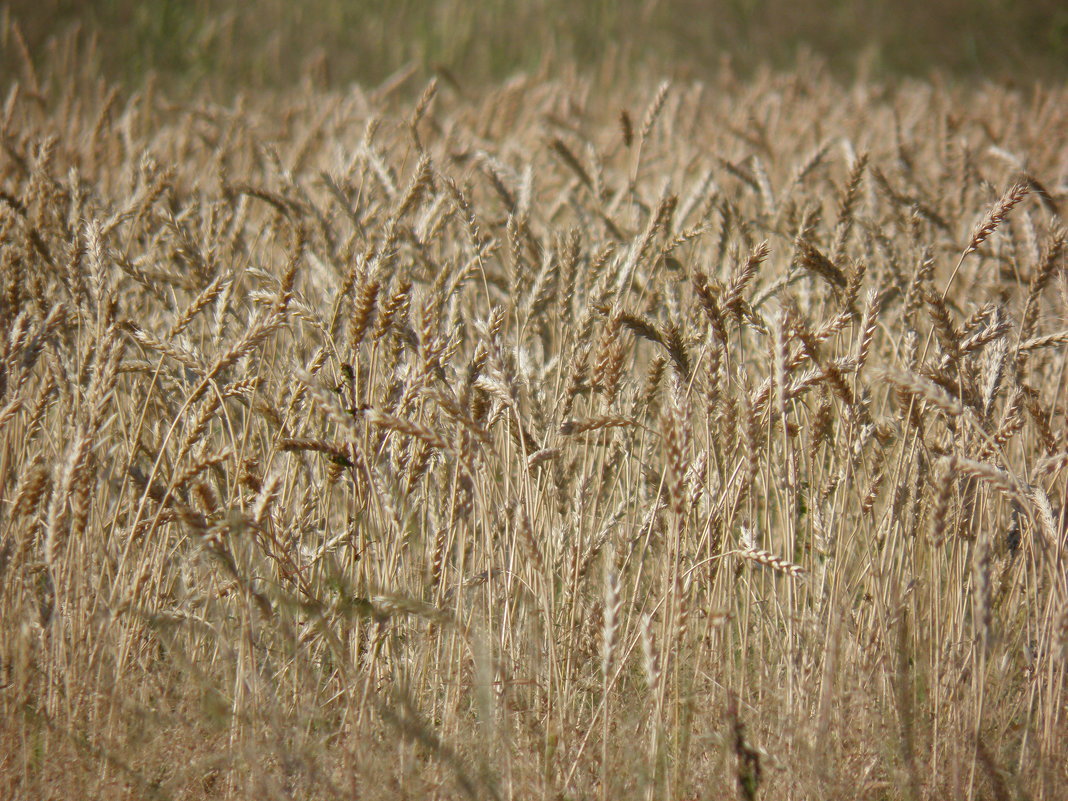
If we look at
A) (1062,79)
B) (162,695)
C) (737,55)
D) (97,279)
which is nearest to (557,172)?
(97,279)

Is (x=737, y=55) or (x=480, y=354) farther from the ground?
(x=737, y=55)

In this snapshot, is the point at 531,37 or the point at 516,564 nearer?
the point at 516,564

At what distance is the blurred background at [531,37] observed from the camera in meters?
7.28

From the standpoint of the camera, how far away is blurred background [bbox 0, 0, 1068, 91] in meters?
7.28

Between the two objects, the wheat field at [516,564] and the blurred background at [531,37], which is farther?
the blurred background at [531,37]

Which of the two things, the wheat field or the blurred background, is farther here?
the blurred background

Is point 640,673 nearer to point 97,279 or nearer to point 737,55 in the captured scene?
point 97,279

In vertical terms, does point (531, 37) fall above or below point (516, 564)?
above

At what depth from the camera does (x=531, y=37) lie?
8.86 metres

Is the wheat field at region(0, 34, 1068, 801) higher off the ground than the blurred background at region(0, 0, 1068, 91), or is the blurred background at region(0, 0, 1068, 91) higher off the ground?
the blurred background at region(0, 0, 1068, 91)

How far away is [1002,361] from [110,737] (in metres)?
1.56

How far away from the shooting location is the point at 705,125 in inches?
217

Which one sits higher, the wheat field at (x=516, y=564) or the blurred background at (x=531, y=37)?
the blurred background at (x=531, y=37)

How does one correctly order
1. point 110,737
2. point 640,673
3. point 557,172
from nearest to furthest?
point 110,737, point 640,673, point 557,172
